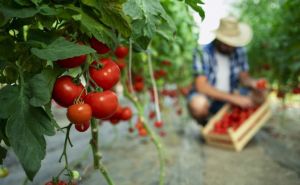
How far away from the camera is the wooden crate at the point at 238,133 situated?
270 centimetres

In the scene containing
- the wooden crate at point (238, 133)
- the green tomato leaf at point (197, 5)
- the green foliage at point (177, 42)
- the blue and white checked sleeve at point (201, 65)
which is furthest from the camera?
the blue and white checked sleeve at point (201, 65)

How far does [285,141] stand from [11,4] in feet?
8.48

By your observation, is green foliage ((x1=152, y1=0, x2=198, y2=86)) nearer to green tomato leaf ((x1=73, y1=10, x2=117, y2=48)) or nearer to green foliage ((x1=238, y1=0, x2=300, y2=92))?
green foliage ((x1=238, y1=0, x2=300, y2=92))

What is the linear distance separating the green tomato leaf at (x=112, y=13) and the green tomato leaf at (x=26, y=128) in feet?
0.74

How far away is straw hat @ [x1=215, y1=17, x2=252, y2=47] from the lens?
10.5ft

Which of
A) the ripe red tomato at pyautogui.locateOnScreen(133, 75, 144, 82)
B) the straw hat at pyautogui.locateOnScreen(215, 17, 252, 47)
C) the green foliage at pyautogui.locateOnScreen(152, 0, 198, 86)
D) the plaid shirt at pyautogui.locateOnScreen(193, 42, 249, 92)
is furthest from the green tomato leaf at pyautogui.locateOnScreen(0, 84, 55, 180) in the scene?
the straw hat at pyautogui.locateOnScreen(215, 17, 252, 47)

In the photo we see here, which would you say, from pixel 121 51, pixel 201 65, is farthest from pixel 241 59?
pixel 121 51

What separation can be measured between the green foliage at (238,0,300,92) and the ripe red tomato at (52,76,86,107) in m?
1.22

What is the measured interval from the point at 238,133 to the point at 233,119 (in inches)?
11.9

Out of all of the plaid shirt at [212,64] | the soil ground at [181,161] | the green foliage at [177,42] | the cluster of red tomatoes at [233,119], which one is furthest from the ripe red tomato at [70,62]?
the plaid shirt at [212,64]

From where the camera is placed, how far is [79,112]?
782 millimetres

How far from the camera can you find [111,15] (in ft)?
2.76

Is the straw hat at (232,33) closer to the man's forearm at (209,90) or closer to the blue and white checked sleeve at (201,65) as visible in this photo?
the blue and white checked sleeve at (201,65)

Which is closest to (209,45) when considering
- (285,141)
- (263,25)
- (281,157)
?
(285,141)
